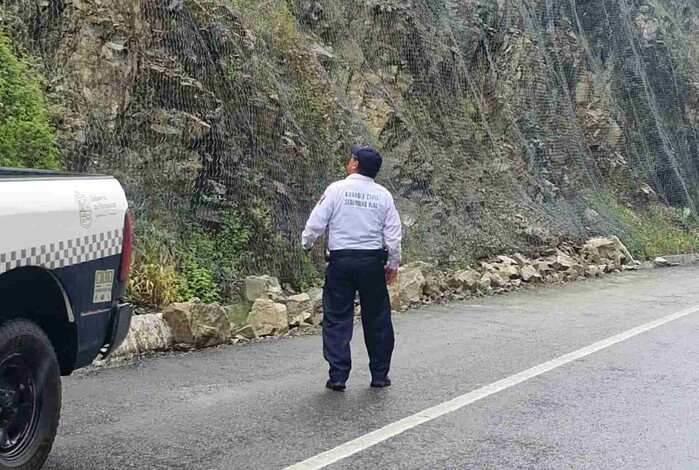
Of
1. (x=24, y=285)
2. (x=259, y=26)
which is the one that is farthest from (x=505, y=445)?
(x=259, y=26)

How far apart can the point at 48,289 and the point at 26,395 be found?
21.4 inches

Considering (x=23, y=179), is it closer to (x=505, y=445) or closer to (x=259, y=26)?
(x=505, y=445)

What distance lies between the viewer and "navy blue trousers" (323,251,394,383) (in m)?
6.52

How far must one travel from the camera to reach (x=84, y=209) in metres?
4.48

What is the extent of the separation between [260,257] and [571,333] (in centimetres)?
407

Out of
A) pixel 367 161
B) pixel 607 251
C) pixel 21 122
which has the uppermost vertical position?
pixel 21 122

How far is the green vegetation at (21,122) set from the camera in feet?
28.9

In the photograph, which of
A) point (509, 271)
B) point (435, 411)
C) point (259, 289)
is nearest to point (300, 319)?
point (259, 289)

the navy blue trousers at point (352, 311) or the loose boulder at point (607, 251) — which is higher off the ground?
the navy blue trousers at point (352, 311)

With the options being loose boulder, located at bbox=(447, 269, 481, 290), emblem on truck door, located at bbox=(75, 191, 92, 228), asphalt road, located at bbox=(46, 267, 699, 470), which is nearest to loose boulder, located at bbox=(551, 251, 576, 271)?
loose boulder, located at bbox=(447, 269, 481, 290)

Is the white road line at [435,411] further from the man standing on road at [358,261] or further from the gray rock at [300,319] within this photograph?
the gray rock at [300,319]

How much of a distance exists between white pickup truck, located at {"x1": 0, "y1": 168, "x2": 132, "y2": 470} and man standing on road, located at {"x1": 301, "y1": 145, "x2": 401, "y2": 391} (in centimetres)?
206

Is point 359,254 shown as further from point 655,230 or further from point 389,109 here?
point 655,230

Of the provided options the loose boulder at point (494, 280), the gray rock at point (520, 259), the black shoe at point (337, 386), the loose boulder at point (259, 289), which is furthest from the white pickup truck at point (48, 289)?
the gray rock at point (520, 259)
